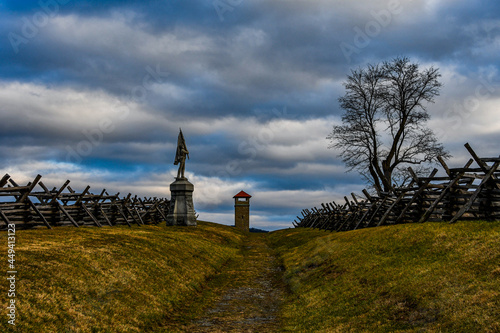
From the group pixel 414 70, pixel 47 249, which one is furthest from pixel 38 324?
pixel 414 70

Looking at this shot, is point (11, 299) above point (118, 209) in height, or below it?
below

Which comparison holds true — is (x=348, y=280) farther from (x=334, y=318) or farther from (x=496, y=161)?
(x=496, y=161)

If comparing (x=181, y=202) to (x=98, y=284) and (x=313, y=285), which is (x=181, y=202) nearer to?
(x=313, y=285)

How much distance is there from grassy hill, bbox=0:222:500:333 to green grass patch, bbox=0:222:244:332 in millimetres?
31

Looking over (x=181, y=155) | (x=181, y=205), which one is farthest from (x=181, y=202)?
(x=181, y=155)

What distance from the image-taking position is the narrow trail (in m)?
10.5

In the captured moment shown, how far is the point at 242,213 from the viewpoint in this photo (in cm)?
6875

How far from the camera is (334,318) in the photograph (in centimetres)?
1016

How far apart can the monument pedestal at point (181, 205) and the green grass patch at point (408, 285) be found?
18.4 meters

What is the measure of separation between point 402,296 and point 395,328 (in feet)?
5.14

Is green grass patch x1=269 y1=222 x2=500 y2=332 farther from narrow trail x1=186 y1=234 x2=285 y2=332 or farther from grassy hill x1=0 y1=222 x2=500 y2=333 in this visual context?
narrow trail x1=186 y1=234 x2=285 y2=332

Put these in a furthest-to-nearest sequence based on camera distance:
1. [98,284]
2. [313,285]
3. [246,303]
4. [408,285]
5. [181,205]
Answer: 1. [181,205]
2. [313,285]
3. [246,303]
4. [98,284]
5. [408,285]

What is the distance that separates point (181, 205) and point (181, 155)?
4.70m

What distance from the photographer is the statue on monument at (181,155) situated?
34750 millimetres
